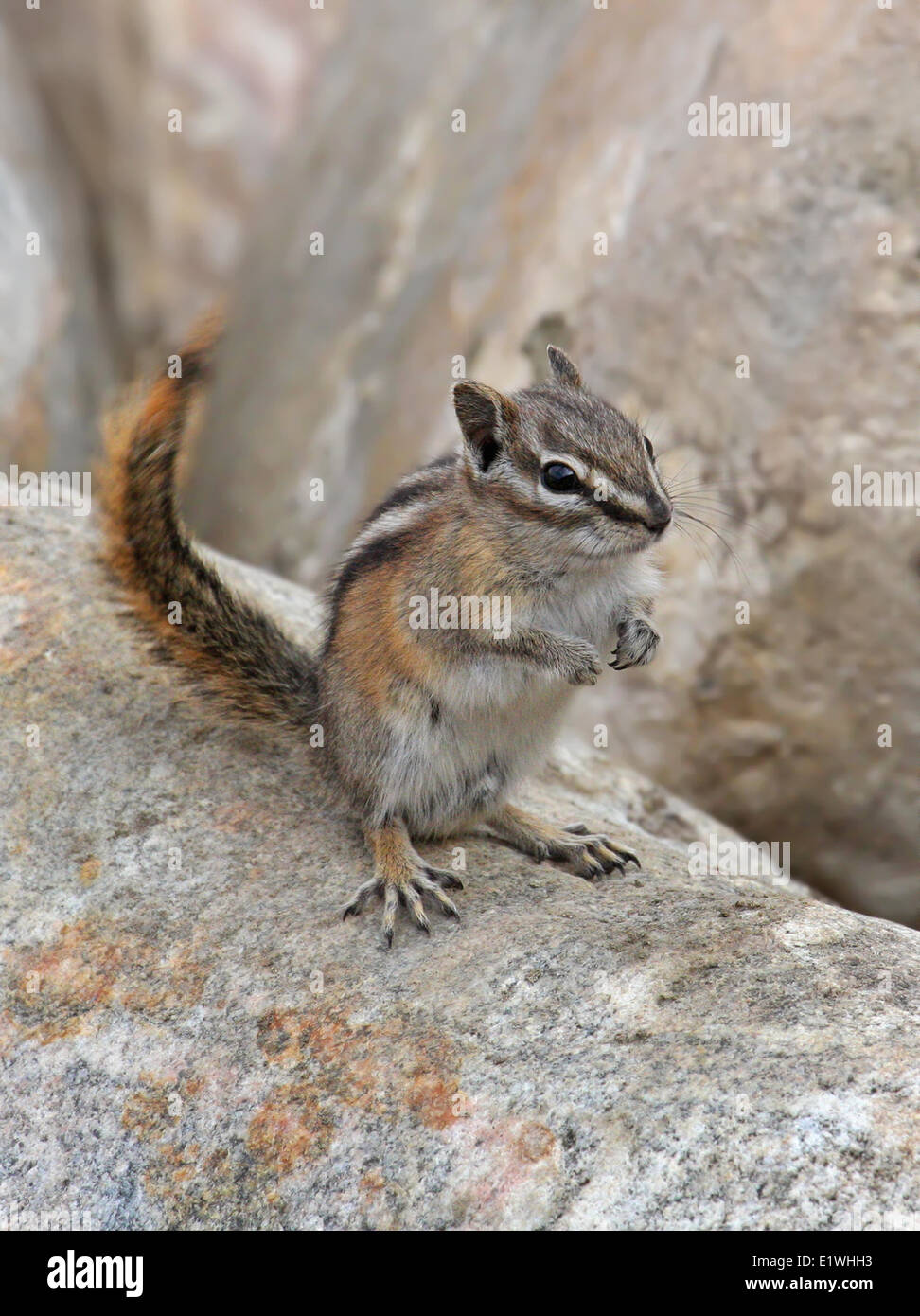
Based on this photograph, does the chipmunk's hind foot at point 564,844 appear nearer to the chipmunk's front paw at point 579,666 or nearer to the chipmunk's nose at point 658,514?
the chipmunk's front paw at point 579,666

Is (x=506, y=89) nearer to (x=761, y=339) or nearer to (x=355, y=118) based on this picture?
(x=355, y=118)

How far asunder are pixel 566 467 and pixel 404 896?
1162 mm

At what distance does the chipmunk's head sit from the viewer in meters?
3.44

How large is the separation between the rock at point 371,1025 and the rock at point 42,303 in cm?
498

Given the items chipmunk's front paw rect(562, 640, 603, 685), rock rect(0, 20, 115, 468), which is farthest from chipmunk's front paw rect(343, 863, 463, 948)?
rock rect(0, 20, 115, 468)

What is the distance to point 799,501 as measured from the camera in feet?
18.5

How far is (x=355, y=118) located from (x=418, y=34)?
709 mm

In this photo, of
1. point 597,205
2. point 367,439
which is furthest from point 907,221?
point 367,439

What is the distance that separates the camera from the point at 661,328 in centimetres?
615

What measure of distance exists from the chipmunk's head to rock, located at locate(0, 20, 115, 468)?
17.0 ft

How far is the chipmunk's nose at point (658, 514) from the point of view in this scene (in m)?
3.40

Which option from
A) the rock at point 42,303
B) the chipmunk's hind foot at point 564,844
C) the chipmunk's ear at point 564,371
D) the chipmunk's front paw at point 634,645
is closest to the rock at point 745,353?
the chipmunk's ear at point 564,371

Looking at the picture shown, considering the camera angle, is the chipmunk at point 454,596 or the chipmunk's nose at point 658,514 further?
the chipmunk at point 454,596

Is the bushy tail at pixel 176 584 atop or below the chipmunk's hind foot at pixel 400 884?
atop
